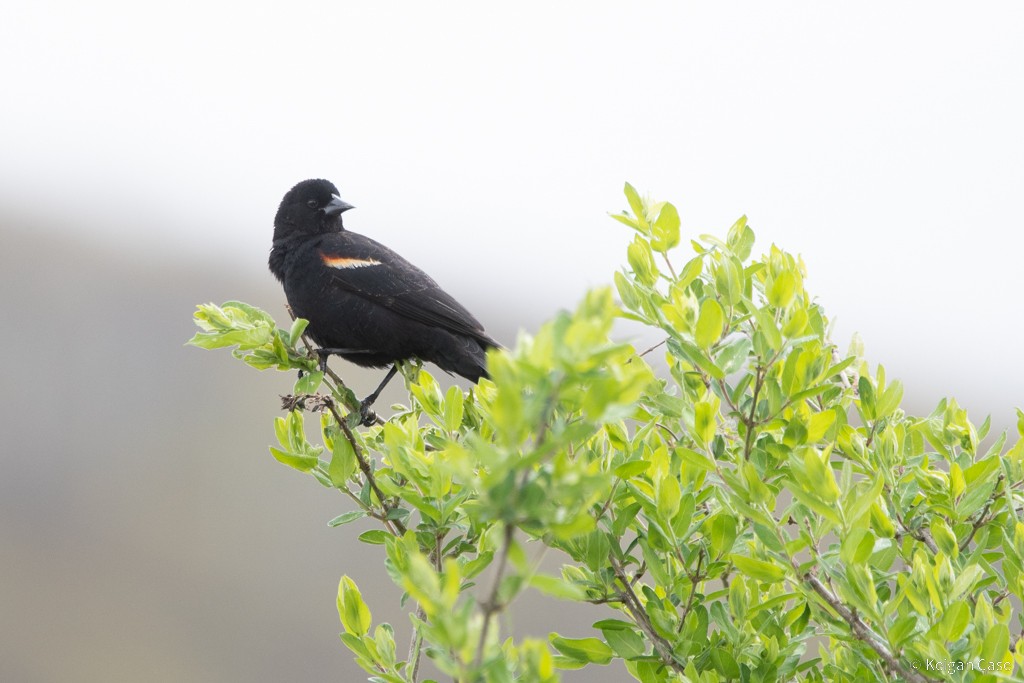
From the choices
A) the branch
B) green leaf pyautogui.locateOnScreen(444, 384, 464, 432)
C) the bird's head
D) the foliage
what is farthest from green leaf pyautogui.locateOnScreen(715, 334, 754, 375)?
the bird's head

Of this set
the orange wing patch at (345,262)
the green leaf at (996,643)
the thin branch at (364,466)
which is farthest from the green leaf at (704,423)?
the orange wing patch at (345,262)

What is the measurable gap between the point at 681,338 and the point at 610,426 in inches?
16.4

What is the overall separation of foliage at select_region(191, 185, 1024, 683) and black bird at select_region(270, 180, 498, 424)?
1.92 m

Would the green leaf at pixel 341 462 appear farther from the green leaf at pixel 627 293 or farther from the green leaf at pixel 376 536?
the green leaf at pixel 627 293

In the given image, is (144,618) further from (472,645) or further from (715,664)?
(472,645)

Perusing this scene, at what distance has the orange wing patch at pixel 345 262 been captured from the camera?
15.0 ft

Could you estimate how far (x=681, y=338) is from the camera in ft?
6.09

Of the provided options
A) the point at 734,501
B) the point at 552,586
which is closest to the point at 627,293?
the point at 734,501

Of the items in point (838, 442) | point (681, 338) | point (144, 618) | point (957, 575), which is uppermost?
point (681, 338)

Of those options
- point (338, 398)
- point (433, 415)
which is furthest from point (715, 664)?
point (338, 398)

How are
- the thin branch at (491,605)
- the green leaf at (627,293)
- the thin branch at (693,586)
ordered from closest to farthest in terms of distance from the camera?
the thin branch at (491,605) < the thin branch at (693,586) < the green leaf at (627,293)

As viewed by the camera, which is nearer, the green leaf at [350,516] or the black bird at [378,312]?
the green leaf at [350,516]

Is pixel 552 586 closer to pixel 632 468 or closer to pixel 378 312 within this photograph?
pixel 632 468

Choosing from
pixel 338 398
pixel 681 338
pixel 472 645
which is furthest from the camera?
pixel 338 398
